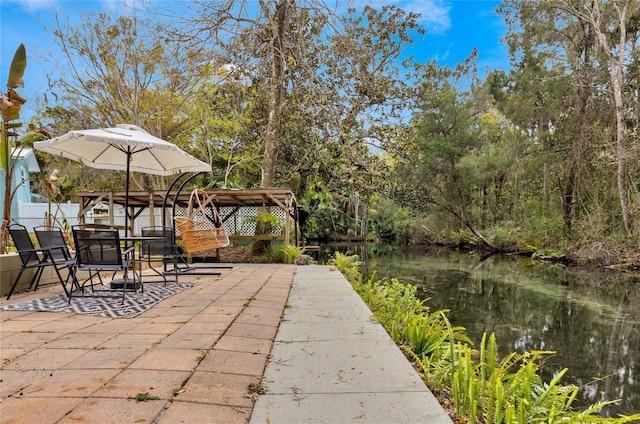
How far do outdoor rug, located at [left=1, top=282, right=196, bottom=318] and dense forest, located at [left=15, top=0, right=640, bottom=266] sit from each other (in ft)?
16.0

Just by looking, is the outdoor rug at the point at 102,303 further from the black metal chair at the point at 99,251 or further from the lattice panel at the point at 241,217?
the lattice panel at the point at 241,217

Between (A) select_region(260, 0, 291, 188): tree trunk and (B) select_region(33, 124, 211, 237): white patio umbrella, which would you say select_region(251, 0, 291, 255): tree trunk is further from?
(B) select_region(33, 124, 211, 237): white patio umbrella

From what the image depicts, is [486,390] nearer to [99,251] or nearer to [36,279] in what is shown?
[99,251]

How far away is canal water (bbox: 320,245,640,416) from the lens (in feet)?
12.8

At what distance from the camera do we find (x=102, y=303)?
3.78m

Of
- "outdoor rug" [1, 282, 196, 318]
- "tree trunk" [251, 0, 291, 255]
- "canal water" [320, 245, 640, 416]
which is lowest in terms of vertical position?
"canal water" [320, 245, 640, 416]

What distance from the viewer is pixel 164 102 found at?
41.9 ft

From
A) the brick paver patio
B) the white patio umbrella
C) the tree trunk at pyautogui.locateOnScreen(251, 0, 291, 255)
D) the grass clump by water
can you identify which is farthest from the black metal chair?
the tree trunk at pyautogui.locateOnScreen(251, 0, 291, 255)

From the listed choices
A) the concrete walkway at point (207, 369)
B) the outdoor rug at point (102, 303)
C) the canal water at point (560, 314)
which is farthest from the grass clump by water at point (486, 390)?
the outdoor rug at point (102, 303)

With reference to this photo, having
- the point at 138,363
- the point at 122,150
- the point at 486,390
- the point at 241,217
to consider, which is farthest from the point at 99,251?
the point at 241,217

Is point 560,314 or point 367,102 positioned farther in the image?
point 367,102

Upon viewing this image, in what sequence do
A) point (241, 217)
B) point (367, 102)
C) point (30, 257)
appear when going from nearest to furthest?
point (30, 257) → point (367, 102) → point (241, 217)

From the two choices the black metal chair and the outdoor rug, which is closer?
the outdoor rug

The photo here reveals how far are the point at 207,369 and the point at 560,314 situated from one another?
6230 mm
